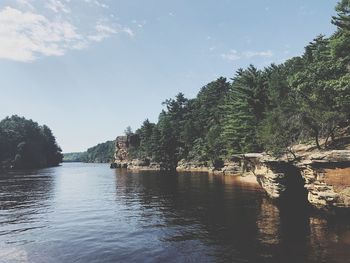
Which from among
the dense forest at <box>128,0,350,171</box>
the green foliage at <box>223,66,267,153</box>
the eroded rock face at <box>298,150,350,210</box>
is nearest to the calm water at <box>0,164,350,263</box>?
the eroded rock face at <box>298,150,350,210</box>

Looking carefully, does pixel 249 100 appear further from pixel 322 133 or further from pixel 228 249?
pixel 228 249

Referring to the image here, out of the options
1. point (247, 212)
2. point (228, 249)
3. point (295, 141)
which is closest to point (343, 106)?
Answer: point (295, 141)

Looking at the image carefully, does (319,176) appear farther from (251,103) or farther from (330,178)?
(251,103)

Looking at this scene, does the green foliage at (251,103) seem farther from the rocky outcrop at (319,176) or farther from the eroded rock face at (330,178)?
the eroded rock face at (330,178)

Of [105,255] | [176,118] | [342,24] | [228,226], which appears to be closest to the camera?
[105,255]

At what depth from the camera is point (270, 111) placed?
52.5 m

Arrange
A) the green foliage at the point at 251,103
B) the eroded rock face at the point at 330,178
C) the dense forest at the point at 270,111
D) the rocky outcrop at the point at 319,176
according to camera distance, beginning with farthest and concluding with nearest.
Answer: the green foliage at the point at 251,103 < the dense forest at the point at 270,111 < the rocky outcrop at the point at 319,176 < the eroded rock face at the point at 330,178

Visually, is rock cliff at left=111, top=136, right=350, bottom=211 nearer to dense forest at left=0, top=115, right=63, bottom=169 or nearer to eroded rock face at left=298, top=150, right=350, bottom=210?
eroded rock face at left=298, top=150, right=350, bottom=210

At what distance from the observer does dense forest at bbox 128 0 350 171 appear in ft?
119

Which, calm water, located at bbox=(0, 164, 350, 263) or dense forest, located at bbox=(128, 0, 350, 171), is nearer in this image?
calm water, located at bbox=(0, 164, 350, 263)

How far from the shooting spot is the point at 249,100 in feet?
226

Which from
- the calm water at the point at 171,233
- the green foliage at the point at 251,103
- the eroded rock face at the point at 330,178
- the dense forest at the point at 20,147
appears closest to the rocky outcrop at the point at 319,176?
the eroded rock face at the point at 330,178

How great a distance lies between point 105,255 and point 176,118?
135 meters

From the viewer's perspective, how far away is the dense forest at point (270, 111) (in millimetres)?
36250
